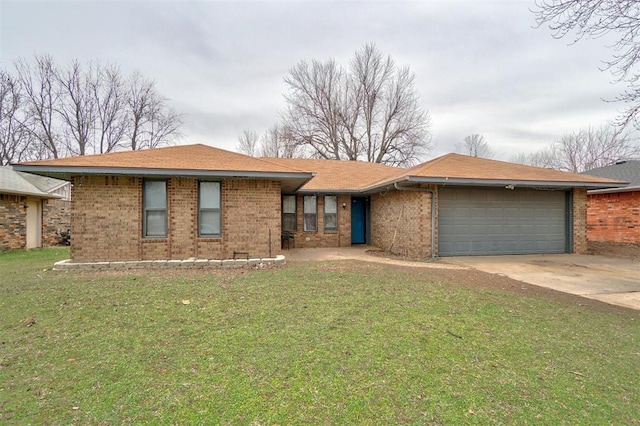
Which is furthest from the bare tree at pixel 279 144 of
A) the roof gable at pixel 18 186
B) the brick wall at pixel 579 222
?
the brick wall at pixel 579 222

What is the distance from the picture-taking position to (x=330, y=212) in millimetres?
13836

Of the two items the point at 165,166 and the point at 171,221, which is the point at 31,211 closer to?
the point at 171,221

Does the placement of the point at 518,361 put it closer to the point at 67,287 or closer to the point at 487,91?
the point at 67,287

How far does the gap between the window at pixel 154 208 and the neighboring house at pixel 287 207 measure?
3 centimetres

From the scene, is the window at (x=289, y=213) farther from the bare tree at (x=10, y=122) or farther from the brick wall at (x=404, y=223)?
the bare tree at (x=10, y=122)

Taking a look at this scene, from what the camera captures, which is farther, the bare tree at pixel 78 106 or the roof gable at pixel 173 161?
the bare tree at pixel 78 106

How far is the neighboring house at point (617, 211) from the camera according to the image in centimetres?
1358

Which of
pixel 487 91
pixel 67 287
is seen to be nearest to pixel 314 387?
pixel 67 287

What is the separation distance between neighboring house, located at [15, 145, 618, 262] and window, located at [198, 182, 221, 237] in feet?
0.09

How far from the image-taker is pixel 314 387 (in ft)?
8.70

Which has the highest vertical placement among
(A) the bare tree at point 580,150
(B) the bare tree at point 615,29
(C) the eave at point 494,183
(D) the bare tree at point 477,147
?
(D) the bare tree at point 477,147

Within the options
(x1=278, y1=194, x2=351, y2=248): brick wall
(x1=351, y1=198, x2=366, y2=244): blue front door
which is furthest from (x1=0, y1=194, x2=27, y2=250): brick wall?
(x1=351, y1=198, x2=366, y2=244): blue front door

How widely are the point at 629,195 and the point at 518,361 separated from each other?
51.2 ft

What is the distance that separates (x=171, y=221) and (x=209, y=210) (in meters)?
1.05
